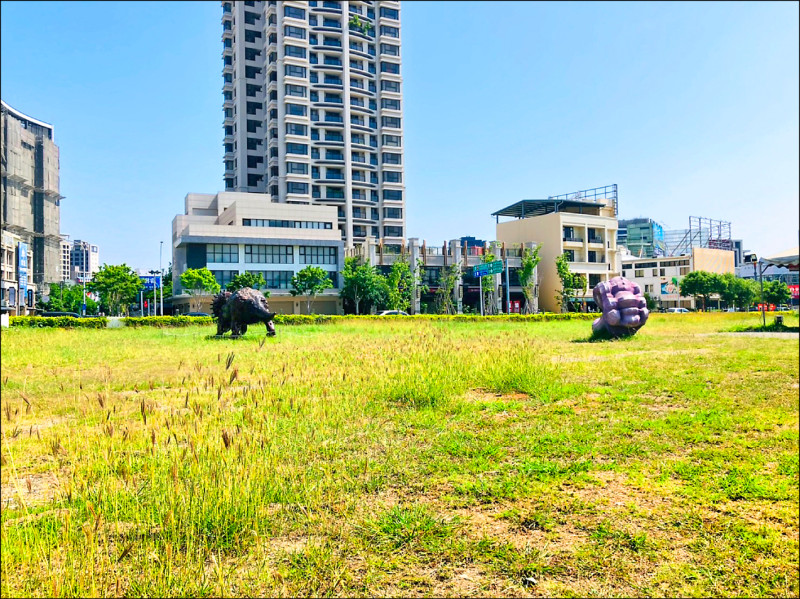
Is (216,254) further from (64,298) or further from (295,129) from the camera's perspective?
(295,129)

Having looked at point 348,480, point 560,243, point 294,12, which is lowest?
point 348,480

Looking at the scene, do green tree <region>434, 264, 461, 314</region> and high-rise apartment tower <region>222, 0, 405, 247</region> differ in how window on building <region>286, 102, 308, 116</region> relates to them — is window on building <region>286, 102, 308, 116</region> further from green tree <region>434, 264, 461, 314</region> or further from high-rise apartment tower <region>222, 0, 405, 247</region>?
green tree <region>434, 264, 461, 314</region>

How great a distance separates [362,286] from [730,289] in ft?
123

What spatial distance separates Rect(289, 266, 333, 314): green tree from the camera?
39344 millimetres

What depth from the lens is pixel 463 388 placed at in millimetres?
5859

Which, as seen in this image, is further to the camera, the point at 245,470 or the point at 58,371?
the point at 245,470

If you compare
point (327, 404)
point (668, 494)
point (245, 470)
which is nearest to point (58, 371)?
point (245, 470)

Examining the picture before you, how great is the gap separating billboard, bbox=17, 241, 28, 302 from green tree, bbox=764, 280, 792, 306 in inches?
103

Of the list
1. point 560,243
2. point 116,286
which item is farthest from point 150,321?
point 560,243

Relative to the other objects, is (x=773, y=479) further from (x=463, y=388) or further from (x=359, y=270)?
(x=359, y=270)

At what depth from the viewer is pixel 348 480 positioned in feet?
11.6

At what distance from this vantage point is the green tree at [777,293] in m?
2.29

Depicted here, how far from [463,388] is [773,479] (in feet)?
9.22

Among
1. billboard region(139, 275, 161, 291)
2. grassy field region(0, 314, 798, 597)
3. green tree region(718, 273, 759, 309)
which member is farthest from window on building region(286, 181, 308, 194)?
billboard region(139, 275, 161, 291)
